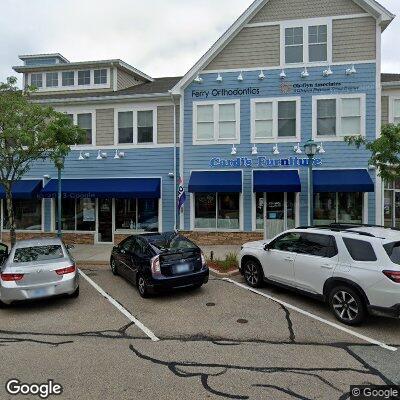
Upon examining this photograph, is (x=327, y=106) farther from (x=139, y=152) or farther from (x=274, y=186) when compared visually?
(x=139, y=152)

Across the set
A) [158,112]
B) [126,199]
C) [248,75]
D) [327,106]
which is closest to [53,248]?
[126,199]

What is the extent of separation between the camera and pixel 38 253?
7.88 metres

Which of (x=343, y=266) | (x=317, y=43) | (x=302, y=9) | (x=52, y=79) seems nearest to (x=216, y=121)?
(x=317, y=43)

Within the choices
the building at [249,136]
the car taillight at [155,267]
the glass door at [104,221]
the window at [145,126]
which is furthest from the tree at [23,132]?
the car taillight at [155,267]

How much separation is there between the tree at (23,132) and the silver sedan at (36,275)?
3.95 meters

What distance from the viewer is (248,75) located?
14.5 metres

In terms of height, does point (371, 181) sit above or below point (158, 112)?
below

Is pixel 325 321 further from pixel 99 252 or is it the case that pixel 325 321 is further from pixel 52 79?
pixel 52 79

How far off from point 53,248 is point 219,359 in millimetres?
5088

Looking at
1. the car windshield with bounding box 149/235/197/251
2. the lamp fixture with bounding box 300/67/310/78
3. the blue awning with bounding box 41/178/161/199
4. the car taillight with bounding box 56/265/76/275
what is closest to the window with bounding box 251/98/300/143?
the lamp fixture with bounding box 300/67/310/78

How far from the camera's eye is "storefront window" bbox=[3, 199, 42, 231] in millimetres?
16531

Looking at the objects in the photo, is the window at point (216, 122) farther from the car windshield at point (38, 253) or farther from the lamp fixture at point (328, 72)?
the car windshield at point (38, 253)

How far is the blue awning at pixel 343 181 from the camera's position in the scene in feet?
42.2

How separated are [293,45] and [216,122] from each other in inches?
176
